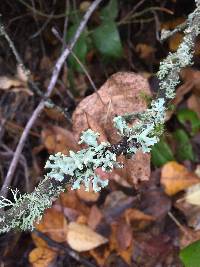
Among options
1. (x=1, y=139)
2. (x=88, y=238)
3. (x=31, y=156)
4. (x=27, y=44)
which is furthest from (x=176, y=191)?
(x=27, y=44)

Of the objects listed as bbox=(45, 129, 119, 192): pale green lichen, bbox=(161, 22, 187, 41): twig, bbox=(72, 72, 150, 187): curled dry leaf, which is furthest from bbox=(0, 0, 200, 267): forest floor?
bbox=(45, 129, 119, 192): pale green lichen

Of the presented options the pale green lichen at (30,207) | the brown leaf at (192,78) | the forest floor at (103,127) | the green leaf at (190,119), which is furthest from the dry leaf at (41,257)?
the brown leaf at (192,78)

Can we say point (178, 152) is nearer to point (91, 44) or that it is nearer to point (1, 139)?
point (91, 44)

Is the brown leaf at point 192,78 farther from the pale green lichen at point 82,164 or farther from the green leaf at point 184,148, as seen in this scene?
the pale green lichen at point 82,164

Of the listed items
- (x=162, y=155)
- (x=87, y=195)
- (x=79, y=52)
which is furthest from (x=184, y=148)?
(x=79, y=52)

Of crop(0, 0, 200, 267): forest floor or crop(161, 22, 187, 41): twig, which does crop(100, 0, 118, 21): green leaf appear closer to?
crop(0, 0, 200, 267): forest floor

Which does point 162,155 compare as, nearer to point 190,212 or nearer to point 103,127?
point 190,212

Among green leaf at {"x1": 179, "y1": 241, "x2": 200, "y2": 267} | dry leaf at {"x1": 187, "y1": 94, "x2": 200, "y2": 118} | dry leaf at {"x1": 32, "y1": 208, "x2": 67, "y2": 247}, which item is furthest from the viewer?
dry leaf at {"x1": 187, "y1": 94, "x2": 200, "y2": 118}
